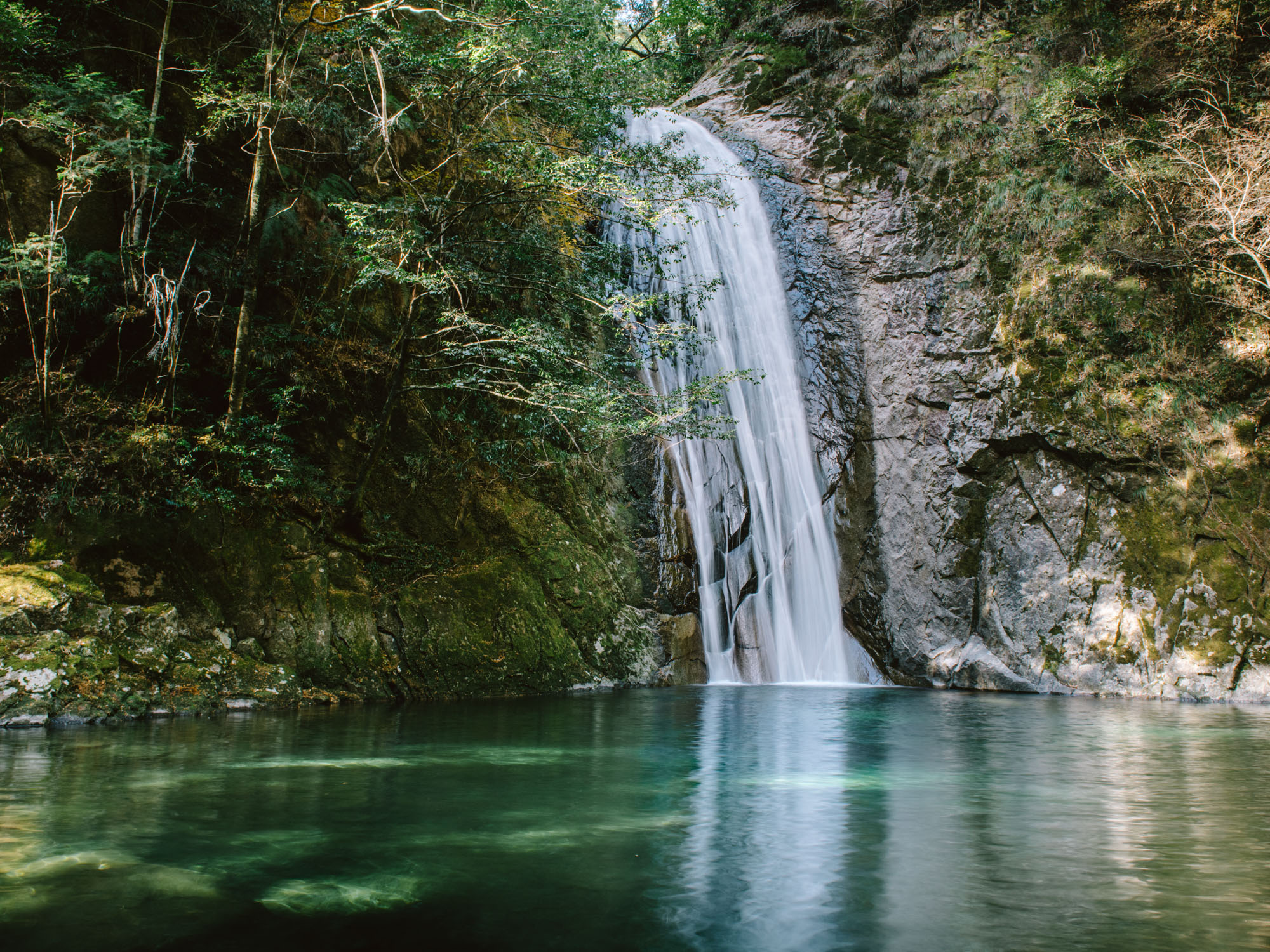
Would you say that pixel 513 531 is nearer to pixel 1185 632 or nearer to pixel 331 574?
pixel 331 574

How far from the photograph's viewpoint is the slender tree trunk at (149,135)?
28.2 ft

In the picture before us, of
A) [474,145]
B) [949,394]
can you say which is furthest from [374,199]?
[949,394]

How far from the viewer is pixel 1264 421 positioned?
39.3ft

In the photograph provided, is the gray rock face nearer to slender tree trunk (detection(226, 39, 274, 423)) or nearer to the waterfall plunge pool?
the waterfall plunge pool

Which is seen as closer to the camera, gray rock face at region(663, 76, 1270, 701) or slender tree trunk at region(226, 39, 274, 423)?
slender tree trunk at region(226, 39, 274, 423)

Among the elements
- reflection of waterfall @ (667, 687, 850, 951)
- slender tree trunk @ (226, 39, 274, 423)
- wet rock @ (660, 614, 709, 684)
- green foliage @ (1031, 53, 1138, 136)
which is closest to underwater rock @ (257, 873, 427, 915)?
reflection of waterfall @ (667, 687, 850, 951)

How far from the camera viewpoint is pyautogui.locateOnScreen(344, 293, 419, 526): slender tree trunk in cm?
920

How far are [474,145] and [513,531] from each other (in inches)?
198

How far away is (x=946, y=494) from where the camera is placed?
13680 mm

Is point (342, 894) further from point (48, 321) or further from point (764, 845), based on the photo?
point (48, 321)

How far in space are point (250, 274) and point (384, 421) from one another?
2.15m

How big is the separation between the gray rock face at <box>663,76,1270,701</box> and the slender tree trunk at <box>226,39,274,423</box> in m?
6.98

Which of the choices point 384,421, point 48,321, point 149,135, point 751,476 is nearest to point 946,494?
point 751,476

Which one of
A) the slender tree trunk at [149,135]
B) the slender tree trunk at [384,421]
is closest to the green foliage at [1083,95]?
the slender tree trunk at [384,421]
